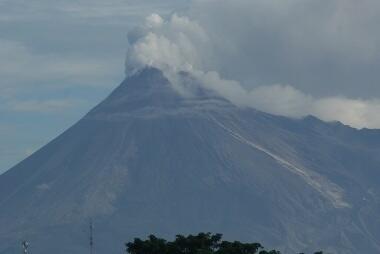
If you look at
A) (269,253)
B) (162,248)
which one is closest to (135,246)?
(162,248)

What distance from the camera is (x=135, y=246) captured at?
262ft

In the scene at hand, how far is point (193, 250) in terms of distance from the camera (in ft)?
259

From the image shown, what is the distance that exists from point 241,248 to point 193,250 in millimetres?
3164

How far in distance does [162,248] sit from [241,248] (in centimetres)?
449

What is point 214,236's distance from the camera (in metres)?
81.4

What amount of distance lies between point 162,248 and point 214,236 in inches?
151

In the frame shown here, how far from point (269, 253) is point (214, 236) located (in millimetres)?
4919

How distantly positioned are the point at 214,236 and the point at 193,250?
2703 millimetres

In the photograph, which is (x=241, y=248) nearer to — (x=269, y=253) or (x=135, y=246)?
(x=269, y=253)

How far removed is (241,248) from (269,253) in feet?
5.02

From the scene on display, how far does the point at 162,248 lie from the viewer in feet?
259

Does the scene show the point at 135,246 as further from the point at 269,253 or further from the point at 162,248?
the point at 269,253

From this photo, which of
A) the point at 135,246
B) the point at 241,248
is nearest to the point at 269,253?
the point at 241,248
